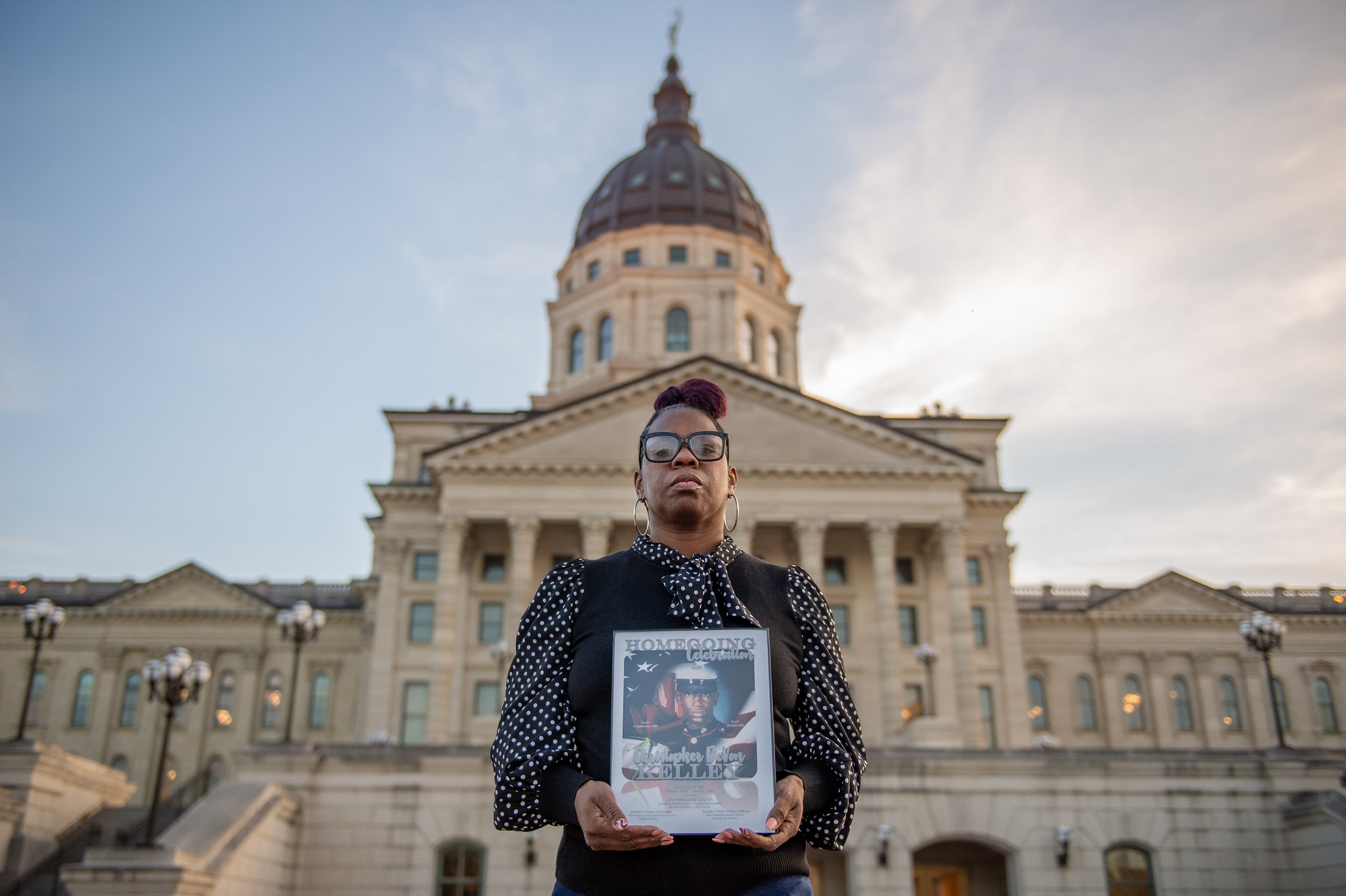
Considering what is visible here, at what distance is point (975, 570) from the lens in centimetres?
5328

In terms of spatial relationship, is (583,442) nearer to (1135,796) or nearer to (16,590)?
(1135,796)

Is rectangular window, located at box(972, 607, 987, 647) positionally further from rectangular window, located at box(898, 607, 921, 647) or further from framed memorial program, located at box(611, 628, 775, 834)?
framed memorial program, located at box(611, 628, 775, 834)

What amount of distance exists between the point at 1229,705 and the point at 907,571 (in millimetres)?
23673

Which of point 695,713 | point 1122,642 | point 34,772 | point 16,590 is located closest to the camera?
point 695,713

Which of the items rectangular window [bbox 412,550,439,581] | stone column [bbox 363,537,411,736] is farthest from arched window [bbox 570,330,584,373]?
stone column [bbox 363,537,411,736]

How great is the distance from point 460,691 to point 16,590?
3488cm

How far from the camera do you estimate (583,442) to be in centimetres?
4609

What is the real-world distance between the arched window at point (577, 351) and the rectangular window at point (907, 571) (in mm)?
23089

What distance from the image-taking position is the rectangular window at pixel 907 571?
50375 millimetres

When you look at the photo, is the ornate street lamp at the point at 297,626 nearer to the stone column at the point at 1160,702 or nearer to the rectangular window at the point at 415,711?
the rectangular window at the point at 415,711

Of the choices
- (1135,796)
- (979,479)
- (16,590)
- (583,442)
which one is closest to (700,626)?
(1135,796)

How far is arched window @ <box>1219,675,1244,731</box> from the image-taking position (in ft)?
197

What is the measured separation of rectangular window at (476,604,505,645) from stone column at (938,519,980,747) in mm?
19102

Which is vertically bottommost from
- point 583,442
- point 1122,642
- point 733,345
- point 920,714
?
point 920,714
